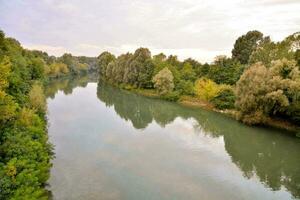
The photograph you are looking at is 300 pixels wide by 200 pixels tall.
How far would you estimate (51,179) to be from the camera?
68.5 feet

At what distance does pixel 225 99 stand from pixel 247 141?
17.3m

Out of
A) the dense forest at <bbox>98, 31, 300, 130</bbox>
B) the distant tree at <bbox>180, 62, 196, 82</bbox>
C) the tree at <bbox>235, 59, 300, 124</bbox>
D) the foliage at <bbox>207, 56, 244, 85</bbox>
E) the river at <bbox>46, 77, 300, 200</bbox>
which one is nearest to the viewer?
the river at <bbox>46, 77, 300, 200</bbox>

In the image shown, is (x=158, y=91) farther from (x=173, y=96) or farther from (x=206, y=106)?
(x=206, y=106)

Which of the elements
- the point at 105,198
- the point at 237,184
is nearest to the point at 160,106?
the point at 237,184

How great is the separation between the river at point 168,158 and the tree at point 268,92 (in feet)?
7.13

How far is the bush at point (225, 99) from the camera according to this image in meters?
49.2

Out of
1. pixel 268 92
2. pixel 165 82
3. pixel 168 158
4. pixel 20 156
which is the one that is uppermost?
pixel 268 92

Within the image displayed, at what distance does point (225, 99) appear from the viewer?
50375 millimetres

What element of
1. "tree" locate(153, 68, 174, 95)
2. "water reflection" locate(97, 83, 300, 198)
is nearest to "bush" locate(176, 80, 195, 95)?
"tree" locate(153, 68, 174, 95)

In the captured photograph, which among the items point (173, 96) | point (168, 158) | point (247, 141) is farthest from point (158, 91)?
point (168, 158)

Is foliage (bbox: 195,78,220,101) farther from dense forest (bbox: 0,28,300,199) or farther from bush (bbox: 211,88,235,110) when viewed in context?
bush (bbox: 211,88,235,110)

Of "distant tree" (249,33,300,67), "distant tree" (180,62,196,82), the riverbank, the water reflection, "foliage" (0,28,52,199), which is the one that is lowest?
the water reflection

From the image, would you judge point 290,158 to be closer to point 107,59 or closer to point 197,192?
point 197,192

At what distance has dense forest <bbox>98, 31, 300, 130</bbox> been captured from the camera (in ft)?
125
